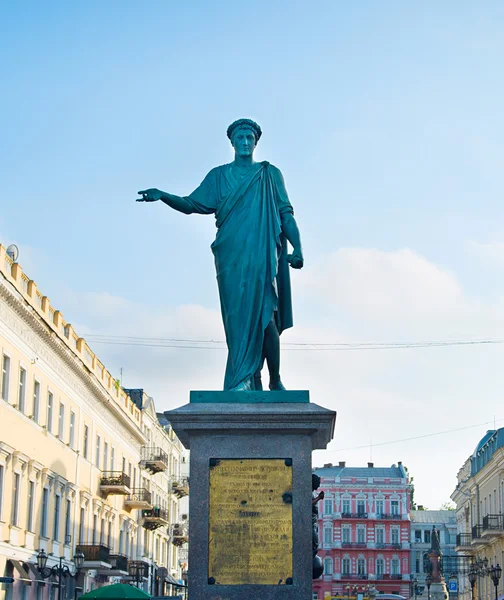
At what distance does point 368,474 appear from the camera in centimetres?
9419

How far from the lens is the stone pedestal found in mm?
8664

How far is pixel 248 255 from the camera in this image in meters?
9.97

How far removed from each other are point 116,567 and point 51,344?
13.4 meters

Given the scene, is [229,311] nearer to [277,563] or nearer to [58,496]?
[277,563]

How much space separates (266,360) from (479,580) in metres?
60.9

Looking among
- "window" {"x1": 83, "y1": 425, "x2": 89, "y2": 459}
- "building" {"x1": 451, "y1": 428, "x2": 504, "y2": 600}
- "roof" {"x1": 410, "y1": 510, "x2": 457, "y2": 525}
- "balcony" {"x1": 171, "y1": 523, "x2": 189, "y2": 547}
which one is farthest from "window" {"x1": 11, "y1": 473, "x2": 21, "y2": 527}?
"roof" {"x1": 410, "y1": 510, "x2": 457, "y2": 525}

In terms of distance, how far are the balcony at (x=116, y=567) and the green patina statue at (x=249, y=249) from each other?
3700cm

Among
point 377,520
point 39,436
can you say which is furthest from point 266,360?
point 377,520

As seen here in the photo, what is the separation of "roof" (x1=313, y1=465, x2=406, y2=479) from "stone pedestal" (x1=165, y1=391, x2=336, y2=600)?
8555 cm

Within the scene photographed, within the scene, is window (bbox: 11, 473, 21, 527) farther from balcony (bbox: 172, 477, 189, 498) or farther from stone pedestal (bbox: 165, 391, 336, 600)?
balcony (bbox: 172, 477, 189, 498)

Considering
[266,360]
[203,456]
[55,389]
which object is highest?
[55,389]

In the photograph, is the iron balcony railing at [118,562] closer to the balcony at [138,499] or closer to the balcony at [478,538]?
the balcony at [138,499]

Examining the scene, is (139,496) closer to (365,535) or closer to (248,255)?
(365,535)

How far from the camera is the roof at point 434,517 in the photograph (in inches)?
4194
